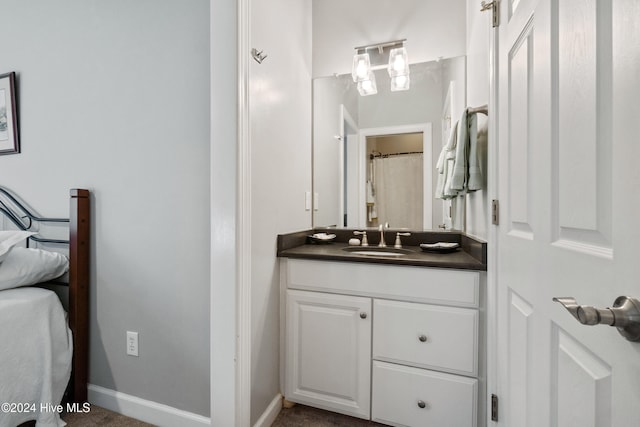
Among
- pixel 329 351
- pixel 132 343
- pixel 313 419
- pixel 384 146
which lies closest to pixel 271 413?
pixel 313 419

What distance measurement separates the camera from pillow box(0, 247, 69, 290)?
1.36 meters

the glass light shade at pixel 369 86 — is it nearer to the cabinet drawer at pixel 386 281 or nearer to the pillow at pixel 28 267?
the cabinet drawer at pixel 386 281

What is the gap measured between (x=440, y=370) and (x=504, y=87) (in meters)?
1.18

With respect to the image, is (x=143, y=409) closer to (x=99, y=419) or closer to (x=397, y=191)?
(x=99, y=419)

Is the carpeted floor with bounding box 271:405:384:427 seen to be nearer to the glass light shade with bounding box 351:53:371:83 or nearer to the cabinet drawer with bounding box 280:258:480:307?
Answer: the cabinet drawer with bounding box 280:258:480:307

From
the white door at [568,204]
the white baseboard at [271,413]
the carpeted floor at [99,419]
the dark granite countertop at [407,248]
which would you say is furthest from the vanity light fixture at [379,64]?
the carpeted floor at [99,419]

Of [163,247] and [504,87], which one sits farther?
[163,247]

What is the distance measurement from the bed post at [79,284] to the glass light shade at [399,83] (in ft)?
6.26

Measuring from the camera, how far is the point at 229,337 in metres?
1.21

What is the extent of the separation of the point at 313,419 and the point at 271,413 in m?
0.22

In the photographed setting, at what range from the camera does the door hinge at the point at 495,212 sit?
3.56ft

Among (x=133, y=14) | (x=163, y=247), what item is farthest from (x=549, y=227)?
(x=133, y=14)

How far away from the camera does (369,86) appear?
6.28 ft

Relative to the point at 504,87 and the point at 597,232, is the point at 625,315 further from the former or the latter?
the point at 504,87
